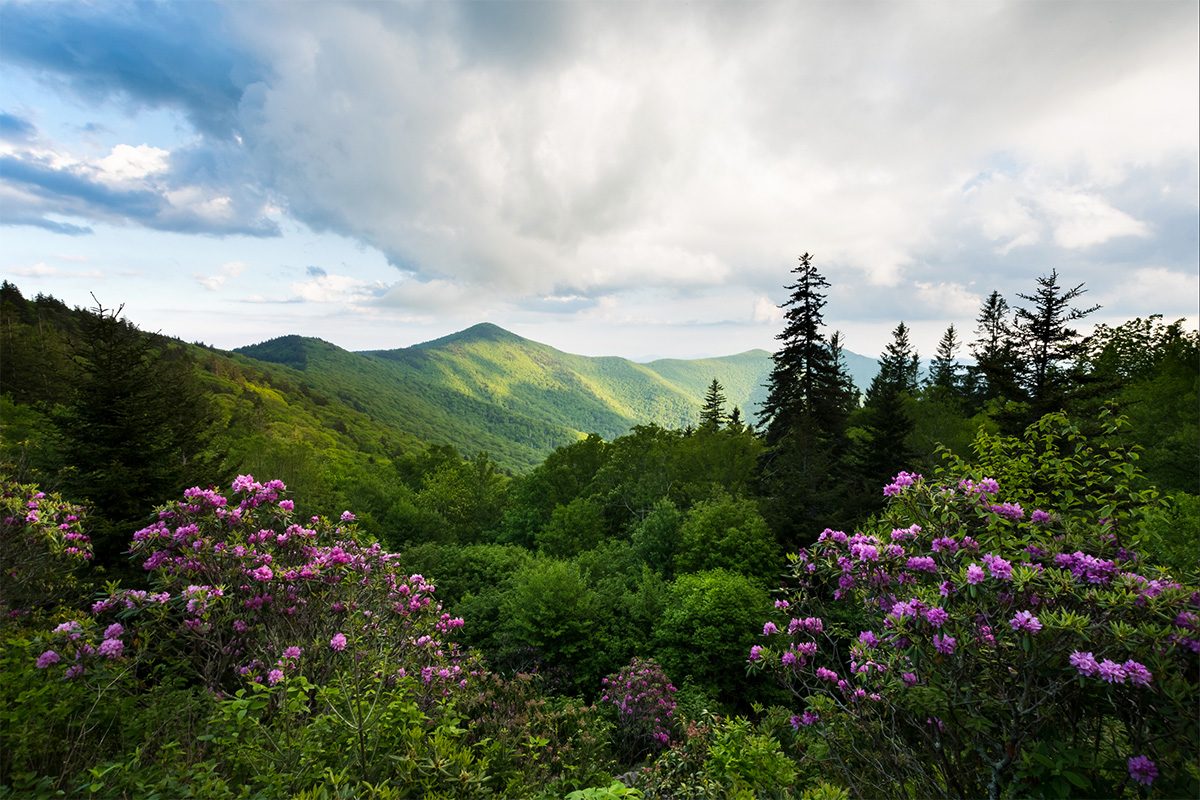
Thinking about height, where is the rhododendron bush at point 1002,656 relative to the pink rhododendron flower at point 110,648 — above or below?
above

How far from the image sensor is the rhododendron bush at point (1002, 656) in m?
3.05

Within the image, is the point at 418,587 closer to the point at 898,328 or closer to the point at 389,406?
the point at 898,328

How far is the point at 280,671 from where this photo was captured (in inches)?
176

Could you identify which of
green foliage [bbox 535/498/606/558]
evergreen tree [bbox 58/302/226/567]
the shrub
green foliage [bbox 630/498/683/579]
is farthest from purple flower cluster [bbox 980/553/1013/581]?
green foliage [bbox 535/498/606/558]

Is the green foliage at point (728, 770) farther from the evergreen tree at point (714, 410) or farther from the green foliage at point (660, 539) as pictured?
the evergreen tree at point (714, 410)

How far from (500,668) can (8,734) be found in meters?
15.3

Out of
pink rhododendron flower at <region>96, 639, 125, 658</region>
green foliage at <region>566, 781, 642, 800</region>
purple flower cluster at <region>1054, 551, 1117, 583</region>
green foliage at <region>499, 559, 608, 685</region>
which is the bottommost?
green foliage at <region>499, 559, 608, 685</region>

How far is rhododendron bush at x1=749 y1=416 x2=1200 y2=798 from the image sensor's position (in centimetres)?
305

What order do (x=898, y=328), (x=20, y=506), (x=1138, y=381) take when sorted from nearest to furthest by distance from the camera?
(x=20, y=506)
(x=1138, y=381)
(x=898, y=328)

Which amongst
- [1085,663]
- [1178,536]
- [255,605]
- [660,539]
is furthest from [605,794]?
[660,539]

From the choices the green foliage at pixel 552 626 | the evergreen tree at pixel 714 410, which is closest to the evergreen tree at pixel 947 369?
the evergreen tree at pixel 714 410

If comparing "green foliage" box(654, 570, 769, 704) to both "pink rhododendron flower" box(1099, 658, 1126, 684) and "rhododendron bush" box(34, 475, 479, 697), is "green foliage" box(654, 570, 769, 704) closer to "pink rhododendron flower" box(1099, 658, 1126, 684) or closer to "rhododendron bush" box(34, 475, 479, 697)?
"rhododendron bush" box(34, 475, 479, 697)

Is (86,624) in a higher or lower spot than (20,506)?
lower

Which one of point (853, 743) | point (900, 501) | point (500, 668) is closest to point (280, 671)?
point (853, 743)
